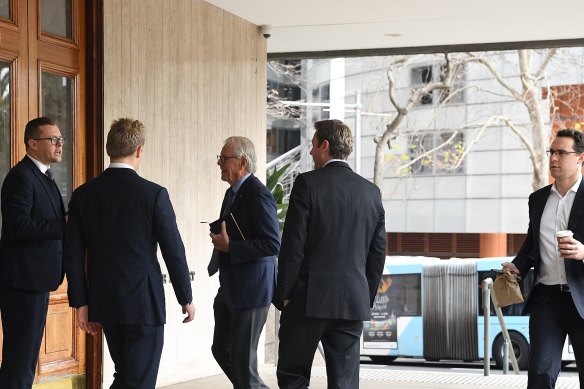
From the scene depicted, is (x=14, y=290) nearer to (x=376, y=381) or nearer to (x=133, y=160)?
(x=133, y=160)

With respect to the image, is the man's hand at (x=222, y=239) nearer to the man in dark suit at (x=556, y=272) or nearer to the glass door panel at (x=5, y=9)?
the man in dark suit at (x=556, y=272)

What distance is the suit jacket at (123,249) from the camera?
15.1 feet

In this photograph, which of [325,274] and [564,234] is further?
[325,274]

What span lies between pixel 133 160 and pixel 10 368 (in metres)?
1.23

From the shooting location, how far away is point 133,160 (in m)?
4.75

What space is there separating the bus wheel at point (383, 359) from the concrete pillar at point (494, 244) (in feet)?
21.4

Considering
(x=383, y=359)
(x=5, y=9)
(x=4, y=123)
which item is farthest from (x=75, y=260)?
(x=383, y=359)

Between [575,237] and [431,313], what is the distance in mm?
16218

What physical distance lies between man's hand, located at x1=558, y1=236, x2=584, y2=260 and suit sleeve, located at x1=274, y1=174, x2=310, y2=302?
118 cm

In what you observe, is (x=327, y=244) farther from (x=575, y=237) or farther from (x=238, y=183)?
(x=575, y=237)

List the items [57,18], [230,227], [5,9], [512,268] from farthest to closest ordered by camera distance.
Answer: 1. [57,18]
2. [5,9]
3. [230,227]
4. [512,268]

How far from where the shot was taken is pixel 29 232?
200 inches

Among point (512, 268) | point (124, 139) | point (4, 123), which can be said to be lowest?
point (512, 268)

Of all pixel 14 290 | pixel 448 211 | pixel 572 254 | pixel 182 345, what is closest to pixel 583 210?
pixel 572 254
